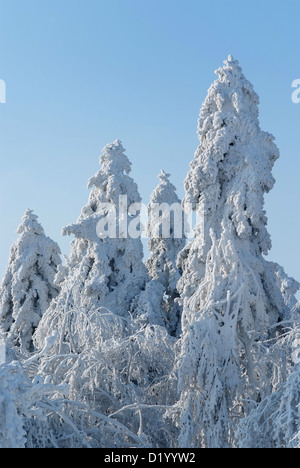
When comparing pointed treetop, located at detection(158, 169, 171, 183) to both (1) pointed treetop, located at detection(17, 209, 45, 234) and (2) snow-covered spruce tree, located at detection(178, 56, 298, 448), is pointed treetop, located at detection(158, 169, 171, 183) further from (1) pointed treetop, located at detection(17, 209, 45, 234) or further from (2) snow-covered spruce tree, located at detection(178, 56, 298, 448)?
(2) snow-covered spruce tree, located at detection(178, 56, 298, 448)

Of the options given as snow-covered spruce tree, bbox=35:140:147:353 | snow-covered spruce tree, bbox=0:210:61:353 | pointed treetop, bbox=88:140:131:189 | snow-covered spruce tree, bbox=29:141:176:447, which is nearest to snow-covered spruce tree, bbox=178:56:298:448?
snow-covered spruce tree, bbox=29:141:176:447

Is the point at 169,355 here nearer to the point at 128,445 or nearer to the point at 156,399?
the point at 156,399

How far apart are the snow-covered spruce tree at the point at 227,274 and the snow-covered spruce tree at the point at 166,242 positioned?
770cm

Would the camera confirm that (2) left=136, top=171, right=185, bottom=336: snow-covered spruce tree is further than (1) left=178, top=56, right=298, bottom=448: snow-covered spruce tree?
Yes

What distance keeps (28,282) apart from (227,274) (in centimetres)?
1262

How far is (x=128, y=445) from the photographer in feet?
41.7

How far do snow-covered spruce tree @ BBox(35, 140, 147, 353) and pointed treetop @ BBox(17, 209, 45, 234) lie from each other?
3.91 m

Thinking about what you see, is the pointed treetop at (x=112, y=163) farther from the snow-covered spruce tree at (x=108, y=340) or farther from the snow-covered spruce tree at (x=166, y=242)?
the snow-covered spruce tree at (x=166, y=242)

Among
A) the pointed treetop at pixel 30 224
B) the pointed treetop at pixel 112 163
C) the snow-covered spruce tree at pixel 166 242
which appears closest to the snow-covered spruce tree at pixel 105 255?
the pointed treetop at pixel 112 163

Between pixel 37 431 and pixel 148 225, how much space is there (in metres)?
16.2

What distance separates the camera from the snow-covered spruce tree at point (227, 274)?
563 inches

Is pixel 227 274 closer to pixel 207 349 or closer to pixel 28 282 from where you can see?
pixel 207 349

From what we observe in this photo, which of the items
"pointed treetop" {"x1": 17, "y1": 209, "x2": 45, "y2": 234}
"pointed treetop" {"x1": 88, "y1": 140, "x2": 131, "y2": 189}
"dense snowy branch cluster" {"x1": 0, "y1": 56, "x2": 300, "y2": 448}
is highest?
"pointed treetop" {"x1": 88, "y1": 140, "x2": 131, "y2": 189}

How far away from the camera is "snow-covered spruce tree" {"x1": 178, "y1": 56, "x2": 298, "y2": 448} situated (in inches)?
563
